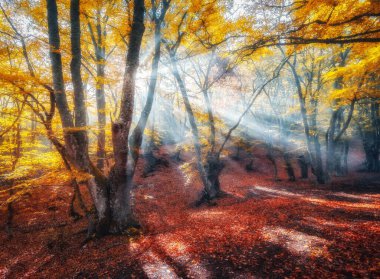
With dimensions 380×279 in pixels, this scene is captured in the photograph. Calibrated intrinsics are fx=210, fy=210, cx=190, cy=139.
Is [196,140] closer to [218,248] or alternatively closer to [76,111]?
[76,111]

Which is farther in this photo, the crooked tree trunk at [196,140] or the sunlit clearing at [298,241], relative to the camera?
the crooked tree trunk at [196,140]

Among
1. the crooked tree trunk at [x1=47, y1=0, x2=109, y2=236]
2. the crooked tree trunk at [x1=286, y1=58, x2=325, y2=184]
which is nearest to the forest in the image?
the crooked tree trunk at [x1=47, y1=0, x2=109, y2=236]

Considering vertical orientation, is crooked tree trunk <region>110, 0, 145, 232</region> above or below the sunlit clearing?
above

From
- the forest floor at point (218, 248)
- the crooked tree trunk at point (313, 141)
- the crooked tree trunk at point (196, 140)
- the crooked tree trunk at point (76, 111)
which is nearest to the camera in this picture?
the forest floor at point (218, 248)

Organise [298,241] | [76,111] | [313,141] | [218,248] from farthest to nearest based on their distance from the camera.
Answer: [313,141]
[76,111]
[218,248]
[298,241]

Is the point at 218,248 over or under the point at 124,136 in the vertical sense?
under

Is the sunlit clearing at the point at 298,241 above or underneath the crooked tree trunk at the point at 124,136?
underneath

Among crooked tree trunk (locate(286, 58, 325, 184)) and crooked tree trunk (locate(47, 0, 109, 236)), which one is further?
crooked tree trunk (locate(286, 58, 325, 184))

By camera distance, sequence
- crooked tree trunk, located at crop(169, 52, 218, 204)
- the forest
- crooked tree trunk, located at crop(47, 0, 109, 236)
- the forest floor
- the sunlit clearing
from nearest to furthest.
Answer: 1. the forest floor
2. the sunlit clearing
3. the forest
4. crooked tree trunk, located at crop(47, 0, 109, 236)
5. crooked tree trunk, located at crop(169, 52, 218, 204)

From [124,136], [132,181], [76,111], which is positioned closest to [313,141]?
[132,181]

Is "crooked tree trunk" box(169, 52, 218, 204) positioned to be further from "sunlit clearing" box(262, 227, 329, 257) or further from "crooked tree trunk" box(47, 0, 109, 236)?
"sunlit clearing" box(262, 227, 329, 257)

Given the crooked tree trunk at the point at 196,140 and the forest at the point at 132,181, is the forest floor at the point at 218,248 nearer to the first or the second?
the forest at the point at 132,181

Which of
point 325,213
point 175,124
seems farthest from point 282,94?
point 325,213

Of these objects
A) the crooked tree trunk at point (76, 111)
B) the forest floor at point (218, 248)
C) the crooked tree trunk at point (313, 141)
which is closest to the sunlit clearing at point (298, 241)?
the forest floor at point (218, 248)
